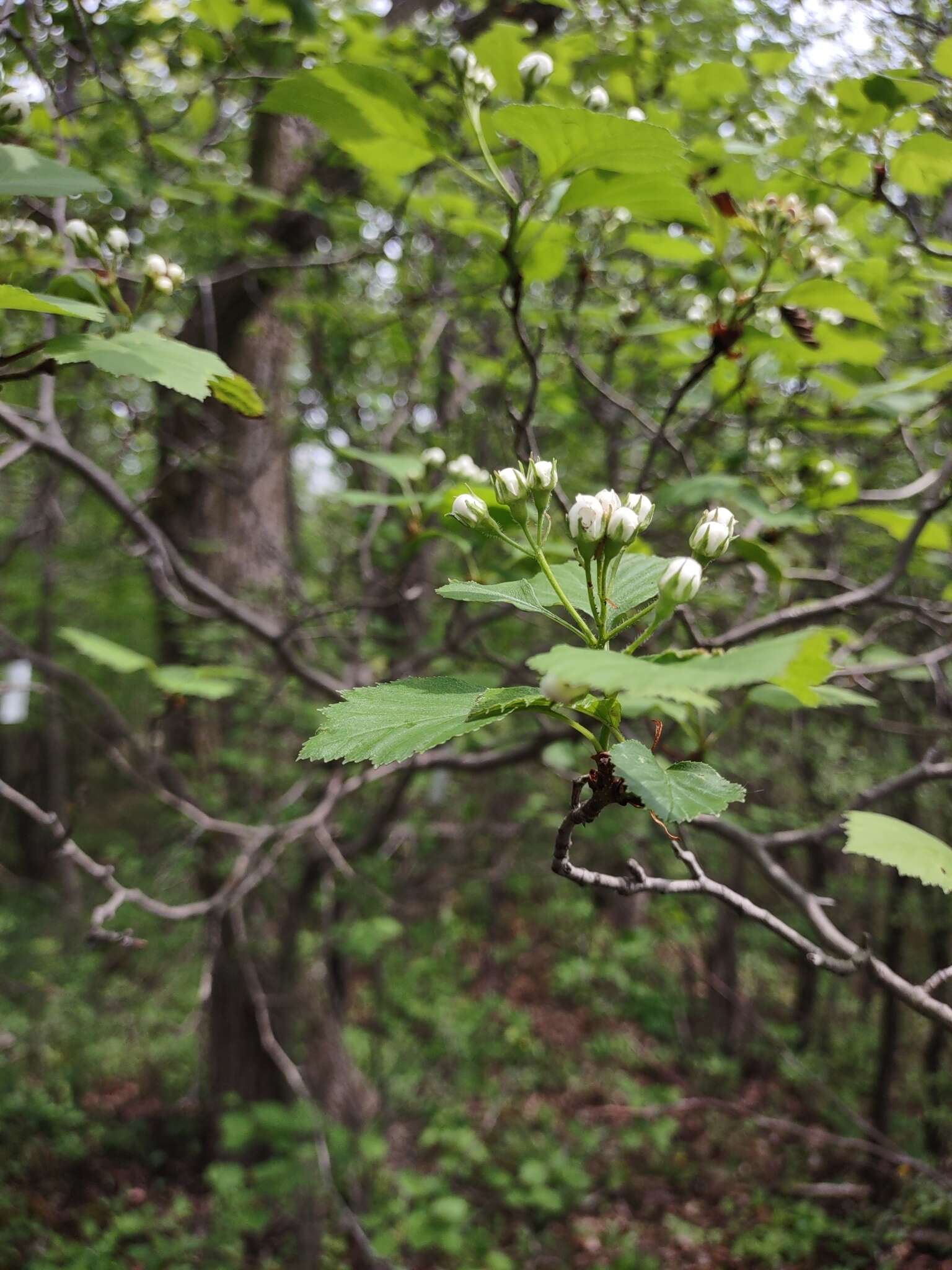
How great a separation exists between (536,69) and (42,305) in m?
1.11

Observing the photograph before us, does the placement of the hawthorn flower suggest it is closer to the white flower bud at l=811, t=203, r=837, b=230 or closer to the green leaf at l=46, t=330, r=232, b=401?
the green leaf at l=46, t=330, r=232, b=401

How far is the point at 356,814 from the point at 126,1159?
3.19m

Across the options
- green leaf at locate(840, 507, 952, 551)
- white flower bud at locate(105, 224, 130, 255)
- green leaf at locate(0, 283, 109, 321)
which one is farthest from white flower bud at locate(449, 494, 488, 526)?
green leaf at locate(840, 507, 952, 551)

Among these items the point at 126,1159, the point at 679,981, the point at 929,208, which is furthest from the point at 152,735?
the point at 679,981

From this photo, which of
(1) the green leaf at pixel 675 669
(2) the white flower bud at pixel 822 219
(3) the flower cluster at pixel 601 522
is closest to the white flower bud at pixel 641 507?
(3) the flower cluster at pixel 601 522

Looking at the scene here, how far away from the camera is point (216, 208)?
14.0 ft

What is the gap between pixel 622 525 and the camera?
3.07 ft

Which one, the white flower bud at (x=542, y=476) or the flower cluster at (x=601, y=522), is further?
the white flower bud at (x=542, y=476)

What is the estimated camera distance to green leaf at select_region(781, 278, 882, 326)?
1605 millimetres

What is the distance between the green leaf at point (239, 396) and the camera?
1326 mm

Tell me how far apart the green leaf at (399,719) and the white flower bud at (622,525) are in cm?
22

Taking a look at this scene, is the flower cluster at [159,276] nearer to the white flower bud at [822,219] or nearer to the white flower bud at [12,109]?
the white flower bud at [12,109]

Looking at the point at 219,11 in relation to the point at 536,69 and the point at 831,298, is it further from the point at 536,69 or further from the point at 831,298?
the point at 831,298

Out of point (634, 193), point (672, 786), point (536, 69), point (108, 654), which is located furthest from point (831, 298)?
point (108, 654)
